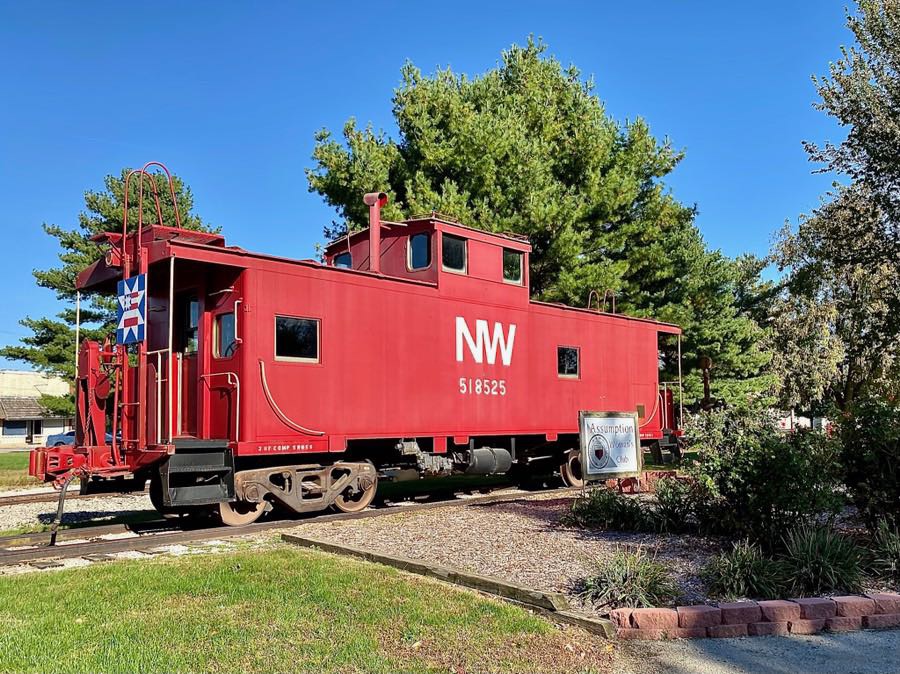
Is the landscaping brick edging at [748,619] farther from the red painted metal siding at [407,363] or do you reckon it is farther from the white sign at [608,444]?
the red painted metal siding at [407,363]

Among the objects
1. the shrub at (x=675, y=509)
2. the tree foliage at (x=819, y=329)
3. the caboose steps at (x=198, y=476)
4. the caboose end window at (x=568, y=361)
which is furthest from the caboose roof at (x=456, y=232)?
the tree foliage at (x=819, y=329)

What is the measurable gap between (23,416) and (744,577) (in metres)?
64.0

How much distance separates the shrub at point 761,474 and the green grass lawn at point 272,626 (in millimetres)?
3115

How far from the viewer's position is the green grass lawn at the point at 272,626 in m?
4.73

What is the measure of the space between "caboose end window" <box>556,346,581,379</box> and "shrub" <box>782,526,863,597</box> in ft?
28.3

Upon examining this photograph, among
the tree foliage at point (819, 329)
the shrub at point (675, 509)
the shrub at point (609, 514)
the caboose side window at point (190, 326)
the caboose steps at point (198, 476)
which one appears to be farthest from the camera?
the tree foliage at point (819, 329)

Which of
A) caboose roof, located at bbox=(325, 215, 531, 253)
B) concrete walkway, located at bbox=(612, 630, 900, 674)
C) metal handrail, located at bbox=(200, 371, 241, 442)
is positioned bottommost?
concrete walkway, located at bbox=(612, 630, 900, 674)

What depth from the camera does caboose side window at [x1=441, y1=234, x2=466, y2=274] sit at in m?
13.2

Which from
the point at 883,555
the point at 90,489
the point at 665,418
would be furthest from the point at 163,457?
the point at 665,418

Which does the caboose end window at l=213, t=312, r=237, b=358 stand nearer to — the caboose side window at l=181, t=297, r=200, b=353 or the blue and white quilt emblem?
the caboose side window at l=181, t=297, r=200, b=353

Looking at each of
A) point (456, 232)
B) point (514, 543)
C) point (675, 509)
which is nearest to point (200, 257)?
point (456, 232)

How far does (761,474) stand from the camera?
7.63 meters

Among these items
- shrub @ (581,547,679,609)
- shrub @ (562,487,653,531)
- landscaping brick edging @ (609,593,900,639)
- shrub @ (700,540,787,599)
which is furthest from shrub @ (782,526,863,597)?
shrub @ (562,487,653,531)

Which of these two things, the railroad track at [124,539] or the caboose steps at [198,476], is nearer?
the railroad track at [124,539]
